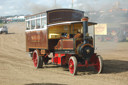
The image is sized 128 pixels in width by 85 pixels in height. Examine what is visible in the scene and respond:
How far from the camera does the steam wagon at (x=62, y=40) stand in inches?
329

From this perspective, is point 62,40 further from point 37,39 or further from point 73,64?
point 37,39

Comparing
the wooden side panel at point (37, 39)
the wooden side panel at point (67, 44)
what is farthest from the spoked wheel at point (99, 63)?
the wooden side panel at point (37, 39)

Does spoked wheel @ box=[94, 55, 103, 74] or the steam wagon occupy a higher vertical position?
the steam wagon

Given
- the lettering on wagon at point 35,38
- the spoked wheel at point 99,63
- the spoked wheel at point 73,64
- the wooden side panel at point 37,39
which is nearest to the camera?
the spoked wheel at point 73,64

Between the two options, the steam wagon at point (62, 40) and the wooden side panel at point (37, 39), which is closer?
the steam wagon at point (62, 40)

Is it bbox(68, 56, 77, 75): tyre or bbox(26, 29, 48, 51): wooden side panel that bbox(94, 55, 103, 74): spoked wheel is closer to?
bbox(68, 56, 77, 75): tyre

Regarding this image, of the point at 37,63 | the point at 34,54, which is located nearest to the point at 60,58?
the point at 37,63

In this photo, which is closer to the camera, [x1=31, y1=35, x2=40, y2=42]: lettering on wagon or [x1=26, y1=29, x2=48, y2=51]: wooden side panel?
[x1=26, y1=29, x2=48, y2=51]: wooden side panel

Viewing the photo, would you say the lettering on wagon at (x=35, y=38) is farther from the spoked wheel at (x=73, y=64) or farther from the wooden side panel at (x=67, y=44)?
the spoked wheel at (x=73, y=64)

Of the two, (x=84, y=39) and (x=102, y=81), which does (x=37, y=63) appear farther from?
(x=102, y=81)

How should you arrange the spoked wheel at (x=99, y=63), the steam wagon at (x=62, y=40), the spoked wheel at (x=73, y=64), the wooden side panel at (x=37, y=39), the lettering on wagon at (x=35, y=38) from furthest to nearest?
the lettering on wagon at (x=35, y=38) < the wooden side panel at (x=37, y=39) < the spoked wheel at (x=99, y=63) < the steam wagon at (x=62, y=40) < the spoked wheel at (x=73, y=64)

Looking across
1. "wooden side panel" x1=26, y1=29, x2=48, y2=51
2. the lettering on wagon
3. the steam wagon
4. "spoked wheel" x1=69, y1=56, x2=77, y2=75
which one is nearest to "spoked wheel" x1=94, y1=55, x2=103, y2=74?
the steam wagon

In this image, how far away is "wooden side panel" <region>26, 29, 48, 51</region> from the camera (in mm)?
9734

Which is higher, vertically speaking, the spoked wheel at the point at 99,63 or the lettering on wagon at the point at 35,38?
the lettering on wagon at the point at 35,38
